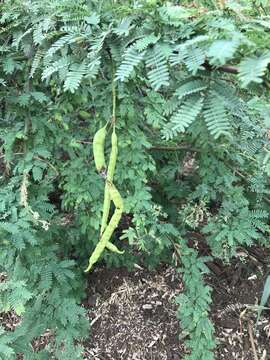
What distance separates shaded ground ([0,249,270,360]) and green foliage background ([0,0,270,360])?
20 centimetres

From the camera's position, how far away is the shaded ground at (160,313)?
8.19 ft

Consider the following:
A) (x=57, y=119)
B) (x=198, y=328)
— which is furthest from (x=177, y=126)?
(x=198, y=328)

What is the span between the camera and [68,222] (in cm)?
239

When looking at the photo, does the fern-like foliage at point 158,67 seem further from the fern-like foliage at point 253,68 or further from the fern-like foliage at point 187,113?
the fern-like foliage at point 253,68

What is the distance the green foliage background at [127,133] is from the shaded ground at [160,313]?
201mm

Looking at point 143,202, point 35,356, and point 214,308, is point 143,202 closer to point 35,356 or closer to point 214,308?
point 35,356

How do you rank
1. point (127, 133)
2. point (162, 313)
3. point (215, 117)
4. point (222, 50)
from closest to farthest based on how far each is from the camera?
point (222, 50) < point (215, 117) < point (127, 133) < point (162, 313)

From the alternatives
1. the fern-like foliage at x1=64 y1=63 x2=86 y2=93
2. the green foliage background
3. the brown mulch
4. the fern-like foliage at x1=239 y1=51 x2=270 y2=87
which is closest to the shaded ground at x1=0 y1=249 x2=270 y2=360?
the brown mulch

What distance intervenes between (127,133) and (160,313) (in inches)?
49.1

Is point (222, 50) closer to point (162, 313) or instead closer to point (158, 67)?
point (158, 67)

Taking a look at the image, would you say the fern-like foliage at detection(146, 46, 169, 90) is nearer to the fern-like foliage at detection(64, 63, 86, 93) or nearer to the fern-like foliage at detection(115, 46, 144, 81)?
the fern-like foliage at detection(115, 46, 144, 81)

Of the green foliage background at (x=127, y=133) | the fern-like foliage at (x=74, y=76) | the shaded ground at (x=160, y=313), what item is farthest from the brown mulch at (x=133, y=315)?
the fern-like foliage at (x=74, y=76)

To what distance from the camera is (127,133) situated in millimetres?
1791

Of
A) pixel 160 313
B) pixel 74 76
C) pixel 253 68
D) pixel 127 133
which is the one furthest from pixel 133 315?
pixel 253 68
